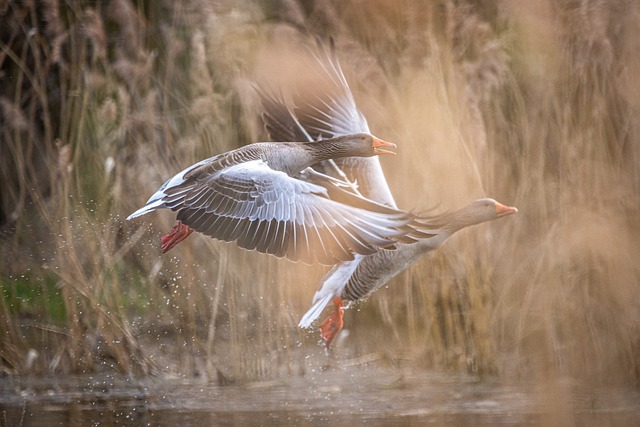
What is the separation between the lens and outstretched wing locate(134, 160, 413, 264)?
352cm

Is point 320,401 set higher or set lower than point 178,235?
lower

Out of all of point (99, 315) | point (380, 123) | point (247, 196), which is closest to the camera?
point (247, 196)

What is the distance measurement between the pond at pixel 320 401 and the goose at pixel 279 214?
1041mm

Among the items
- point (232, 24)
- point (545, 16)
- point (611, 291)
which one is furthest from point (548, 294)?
point (232, 24)

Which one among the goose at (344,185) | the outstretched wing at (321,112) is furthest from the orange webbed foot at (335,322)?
A: the outstretched wing at (321,112)

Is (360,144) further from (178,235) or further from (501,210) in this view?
(178,235)

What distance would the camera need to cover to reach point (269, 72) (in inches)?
176

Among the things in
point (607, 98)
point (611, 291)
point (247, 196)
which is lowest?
point (611, 291)

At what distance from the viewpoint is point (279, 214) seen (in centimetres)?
358

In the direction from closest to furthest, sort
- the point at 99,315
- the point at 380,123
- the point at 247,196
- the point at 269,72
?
the point at 247,196 < the point at 269,72 < the point at 99,315 < the point at 380,123

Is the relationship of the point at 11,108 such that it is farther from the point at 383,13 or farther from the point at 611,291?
the point at 611,291

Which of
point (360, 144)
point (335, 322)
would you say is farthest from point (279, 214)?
point (335, 322)

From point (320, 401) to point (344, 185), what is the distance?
1.32m

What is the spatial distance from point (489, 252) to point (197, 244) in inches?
67.1
